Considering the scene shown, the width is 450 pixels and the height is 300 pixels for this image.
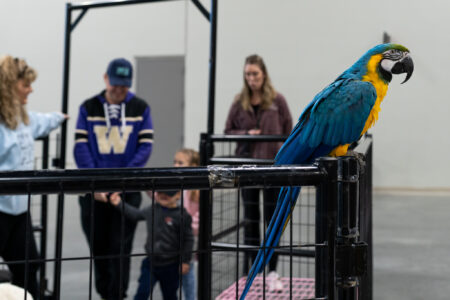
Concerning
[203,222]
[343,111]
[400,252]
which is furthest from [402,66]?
[400,252]

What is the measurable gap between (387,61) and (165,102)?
7.52 metres

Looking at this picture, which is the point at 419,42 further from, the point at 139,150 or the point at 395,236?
the point at 139,150

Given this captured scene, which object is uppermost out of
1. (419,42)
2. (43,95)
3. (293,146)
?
(419,42)

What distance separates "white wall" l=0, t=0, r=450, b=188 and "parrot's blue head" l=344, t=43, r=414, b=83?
6.25m

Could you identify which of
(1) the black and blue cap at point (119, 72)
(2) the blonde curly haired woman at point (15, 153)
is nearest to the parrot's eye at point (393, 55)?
(1) the black and blue cap at point (119, 72)

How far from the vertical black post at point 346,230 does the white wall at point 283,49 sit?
728cm

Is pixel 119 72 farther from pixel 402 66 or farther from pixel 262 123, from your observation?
pixel 402 66

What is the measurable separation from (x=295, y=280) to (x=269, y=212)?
42 centimetres

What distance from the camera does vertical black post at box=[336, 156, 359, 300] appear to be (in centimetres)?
95

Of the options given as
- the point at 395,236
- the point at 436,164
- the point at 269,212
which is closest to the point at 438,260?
the point at 395,236

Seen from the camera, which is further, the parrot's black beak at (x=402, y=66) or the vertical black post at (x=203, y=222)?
the vertical black post at (x=203, y=222)

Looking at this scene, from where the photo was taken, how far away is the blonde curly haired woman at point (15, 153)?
8.59 feet

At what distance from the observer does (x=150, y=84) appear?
30.3ft

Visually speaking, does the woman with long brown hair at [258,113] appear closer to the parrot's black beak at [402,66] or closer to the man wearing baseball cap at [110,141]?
the man wearing baseball cap at [110,141]
